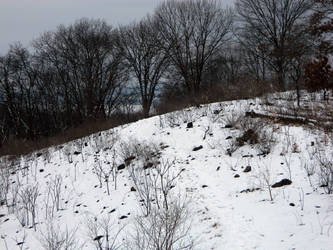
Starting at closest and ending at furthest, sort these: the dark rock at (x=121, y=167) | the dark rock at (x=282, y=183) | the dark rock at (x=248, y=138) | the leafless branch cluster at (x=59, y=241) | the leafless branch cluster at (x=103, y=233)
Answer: the leafless branch cluster at (x=59, y=241), the leafless branch cluster at (x=103, y=233), the dark rock at (x=282, y=183), the dark rock at (x=248, y=138), the dark rock at (x=121, y=167)

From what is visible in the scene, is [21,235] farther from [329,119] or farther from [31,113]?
[31,113]

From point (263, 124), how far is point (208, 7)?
745 inches

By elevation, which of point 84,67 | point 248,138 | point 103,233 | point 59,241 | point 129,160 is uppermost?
point 84,67

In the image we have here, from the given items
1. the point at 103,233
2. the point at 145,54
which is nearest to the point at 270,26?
the point at 145,54

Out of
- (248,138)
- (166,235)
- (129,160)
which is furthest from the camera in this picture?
(129,160)

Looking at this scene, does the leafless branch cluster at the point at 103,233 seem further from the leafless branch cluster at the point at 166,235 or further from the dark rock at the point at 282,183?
the dark rock at the point at 282,183

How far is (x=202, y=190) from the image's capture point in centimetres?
436

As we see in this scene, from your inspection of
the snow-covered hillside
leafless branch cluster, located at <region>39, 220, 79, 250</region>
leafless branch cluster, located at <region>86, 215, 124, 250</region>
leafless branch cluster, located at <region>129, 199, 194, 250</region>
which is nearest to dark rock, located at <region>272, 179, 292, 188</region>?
the snow-covered hillside

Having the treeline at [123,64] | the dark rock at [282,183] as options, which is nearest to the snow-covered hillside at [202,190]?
the dark rock at [282,183]

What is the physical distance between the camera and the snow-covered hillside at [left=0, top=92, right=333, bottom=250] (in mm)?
2883

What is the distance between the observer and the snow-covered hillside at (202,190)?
2.88m

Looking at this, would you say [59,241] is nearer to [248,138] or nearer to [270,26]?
[248,138]

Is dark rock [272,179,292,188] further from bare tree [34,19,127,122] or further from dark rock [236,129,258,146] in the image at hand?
bare tree [34,19,127,122]

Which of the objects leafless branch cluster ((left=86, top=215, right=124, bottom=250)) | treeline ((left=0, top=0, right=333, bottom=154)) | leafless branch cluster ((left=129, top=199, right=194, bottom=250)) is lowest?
leafless branch cluster ((left=86, top=215, right=124, bottom=250))
